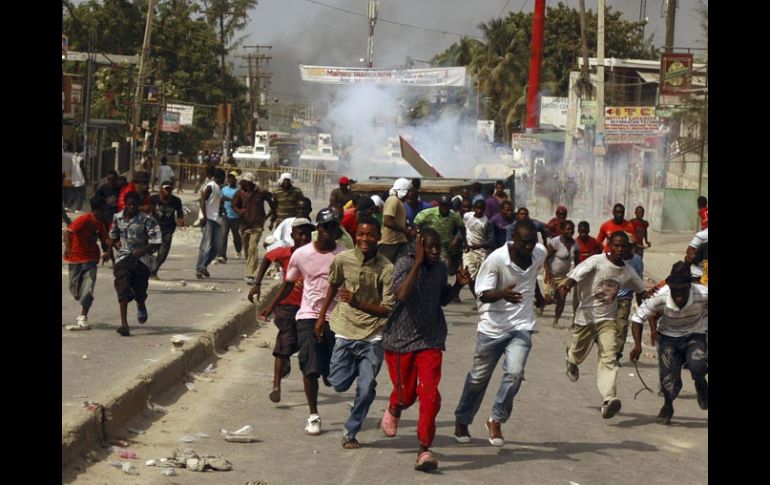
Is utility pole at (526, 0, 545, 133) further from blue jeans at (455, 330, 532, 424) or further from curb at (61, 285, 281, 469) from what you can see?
blue jeans at (455, 330, 532, 424)

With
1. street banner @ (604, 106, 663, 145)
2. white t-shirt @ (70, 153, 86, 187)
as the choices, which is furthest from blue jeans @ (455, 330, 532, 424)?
street banner @ (604, 106, 663, 145)

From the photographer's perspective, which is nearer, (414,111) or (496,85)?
(414,111)

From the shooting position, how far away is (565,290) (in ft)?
31.5

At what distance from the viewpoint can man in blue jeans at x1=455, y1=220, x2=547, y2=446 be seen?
860cm

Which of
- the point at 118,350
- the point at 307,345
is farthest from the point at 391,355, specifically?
the point at 118,350

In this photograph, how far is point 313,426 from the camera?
8758 millimetres

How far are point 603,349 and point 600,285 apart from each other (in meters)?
0.50

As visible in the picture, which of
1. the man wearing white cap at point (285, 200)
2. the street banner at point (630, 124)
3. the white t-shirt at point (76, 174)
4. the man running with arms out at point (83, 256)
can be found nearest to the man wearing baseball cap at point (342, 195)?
the man wearing white cap at point (285, 200)

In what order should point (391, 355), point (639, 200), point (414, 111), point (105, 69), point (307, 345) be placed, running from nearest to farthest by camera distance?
1. point (391, 355)
2. point (307, 345)
3. point (639, 200)
4. point (105, 69)
5. point (414, 111)

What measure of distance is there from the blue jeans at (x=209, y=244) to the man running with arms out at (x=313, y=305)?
915 centimetres

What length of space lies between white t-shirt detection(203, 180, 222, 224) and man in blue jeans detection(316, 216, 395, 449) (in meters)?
10.1


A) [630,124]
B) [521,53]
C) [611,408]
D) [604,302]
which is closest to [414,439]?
[611,408]
